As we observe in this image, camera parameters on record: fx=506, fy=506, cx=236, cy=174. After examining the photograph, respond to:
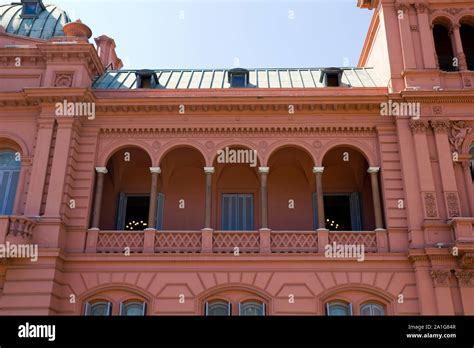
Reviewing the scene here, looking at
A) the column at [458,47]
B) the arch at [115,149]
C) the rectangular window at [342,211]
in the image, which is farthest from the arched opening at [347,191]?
the arch at [115,149]

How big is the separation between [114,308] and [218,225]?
17.7 ft

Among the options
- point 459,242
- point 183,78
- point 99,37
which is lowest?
point 459,242

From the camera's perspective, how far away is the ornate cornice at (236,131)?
1959 centimetres

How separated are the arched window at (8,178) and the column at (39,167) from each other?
131 centimetres

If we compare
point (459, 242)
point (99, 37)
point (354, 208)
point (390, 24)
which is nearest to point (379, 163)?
point (354, 208)

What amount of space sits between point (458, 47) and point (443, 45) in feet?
4.37

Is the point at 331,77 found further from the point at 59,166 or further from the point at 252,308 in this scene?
the point at 59,166

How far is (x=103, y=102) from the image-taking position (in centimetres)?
1984

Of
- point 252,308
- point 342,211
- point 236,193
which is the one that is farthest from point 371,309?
point 236,193

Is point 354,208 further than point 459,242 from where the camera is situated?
Yes

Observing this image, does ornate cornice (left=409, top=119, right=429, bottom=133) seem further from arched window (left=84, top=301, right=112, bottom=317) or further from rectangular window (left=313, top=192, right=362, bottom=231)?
arched window (left=84, top=301, right=112, bottom=317)
